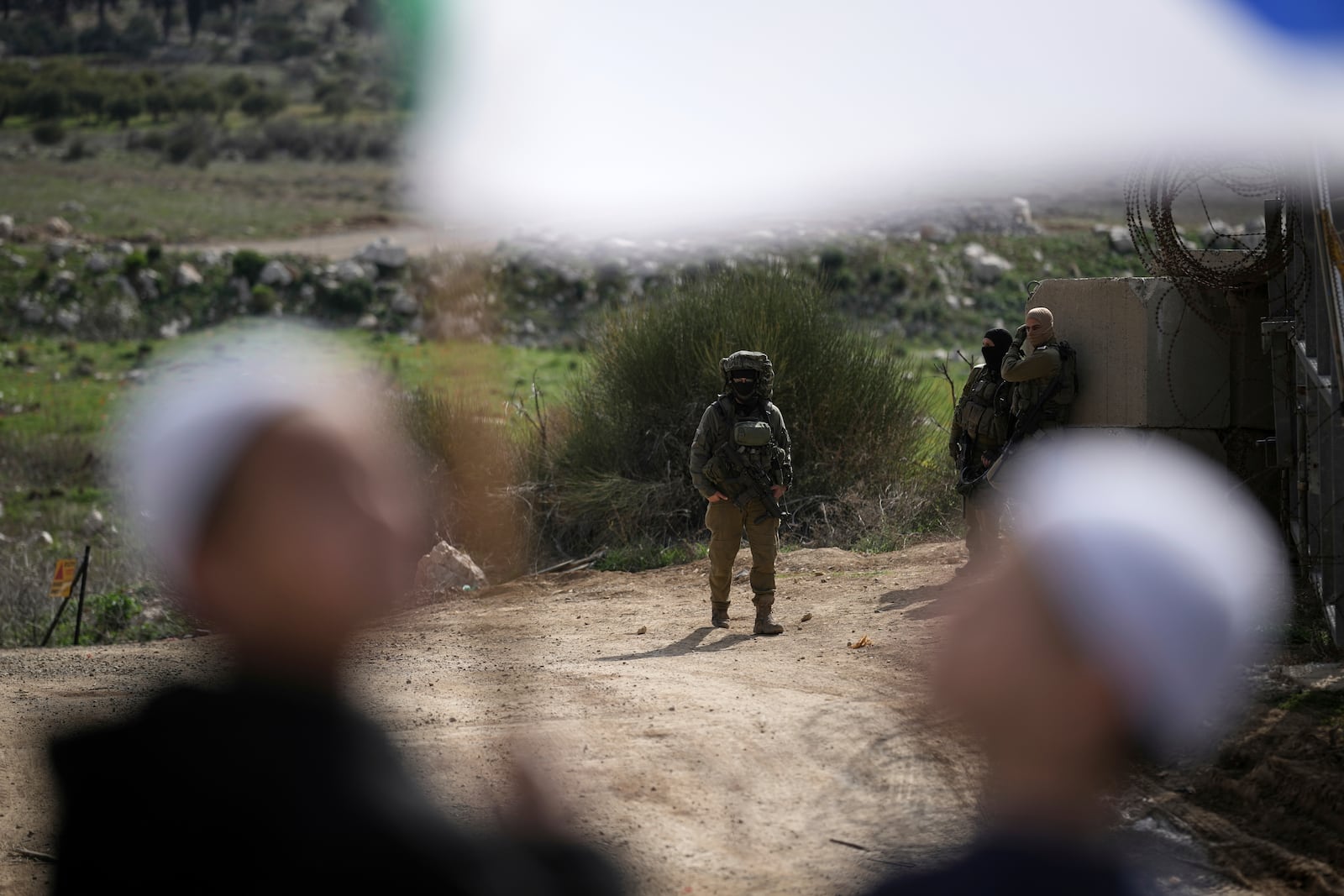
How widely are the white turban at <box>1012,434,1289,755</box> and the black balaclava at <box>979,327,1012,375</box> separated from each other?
0.72 meters

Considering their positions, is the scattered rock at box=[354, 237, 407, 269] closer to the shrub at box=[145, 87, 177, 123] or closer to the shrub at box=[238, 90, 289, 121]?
the shrub at box=[238, 90, 289, 121]

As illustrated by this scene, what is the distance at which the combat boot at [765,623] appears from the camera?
8516 millimetres

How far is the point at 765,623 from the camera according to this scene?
8.56 meters

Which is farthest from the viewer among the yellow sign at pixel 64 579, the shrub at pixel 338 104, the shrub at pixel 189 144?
the shrub at pixel 189 144

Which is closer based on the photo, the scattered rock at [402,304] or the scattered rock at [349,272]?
the scattered rock at [402,304]

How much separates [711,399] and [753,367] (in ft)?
19.6

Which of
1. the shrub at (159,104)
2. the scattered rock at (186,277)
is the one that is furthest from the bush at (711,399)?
the shrub at (159,104)

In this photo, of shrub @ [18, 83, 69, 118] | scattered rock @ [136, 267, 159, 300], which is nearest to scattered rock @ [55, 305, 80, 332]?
scattered rock @ [136, 267, 159, 300]

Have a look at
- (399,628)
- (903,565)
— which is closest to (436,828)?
(399,628)

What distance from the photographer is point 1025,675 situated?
269 inches

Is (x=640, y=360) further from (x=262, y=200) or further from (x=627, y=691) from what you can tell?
(x=262, y=200)

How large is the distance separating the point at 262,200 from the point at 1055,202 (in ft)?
95.4

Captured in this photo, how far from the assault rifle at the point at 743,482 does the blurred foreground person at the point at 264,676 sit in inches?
179

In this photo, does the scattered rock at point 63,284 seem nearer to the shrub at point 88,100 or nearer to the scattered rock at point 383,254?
the scattered rock at point 383,254
